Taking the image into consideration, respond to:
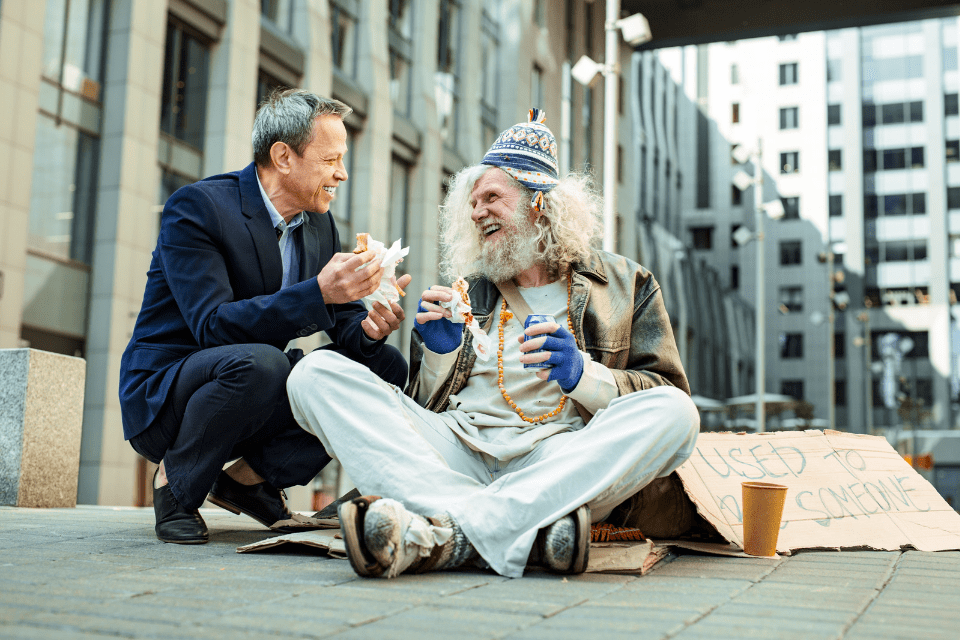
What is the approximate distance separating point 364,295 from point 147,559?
1275mm

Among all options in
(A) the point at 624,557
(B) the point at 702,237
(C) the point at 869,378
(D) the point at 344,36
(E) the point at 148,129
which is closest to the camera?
(A) the point at 624,557

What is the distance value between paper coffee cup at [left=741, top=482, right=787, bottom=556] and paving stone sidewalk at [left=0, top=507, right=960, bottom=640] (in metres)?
0.12

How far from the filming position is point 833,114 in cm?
6944

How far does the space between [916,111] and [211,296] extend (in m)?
72.7

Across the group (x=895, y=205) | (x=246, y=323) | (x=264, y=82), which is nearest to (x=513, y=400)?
(x=246, y=323)

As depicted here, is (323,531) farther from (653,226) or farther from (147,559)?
(653,226)

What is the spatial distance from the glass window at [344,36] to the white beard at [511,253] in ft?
56.3

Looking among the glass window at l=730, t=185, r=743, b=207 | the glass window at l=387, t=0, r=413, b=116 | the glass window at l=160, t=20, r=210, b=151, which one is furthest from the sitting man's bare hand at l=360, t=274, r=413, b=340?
the glass window at l=730, t=185, r=743, b=207

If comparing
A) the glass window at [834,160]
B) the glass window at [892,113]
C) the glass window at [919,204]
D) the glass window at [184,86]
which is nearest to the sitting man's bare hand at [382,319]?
the glass window at [184,86]

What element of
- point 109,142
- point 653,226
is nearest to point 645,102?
point 653,226

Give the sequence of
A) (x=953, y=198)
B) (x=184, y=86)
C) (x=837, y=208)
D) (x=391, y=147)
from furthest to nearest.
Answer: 1. (x=837, y=208)
2. (x=953, y=198)
3. (x=391, y=147)
4. (x=184, y=86)

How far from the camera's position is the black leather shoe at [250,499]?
13.9 feet

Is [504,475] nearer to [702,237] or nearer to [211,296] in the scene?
[211,296]

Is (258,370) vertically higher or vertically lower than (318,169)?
lower
